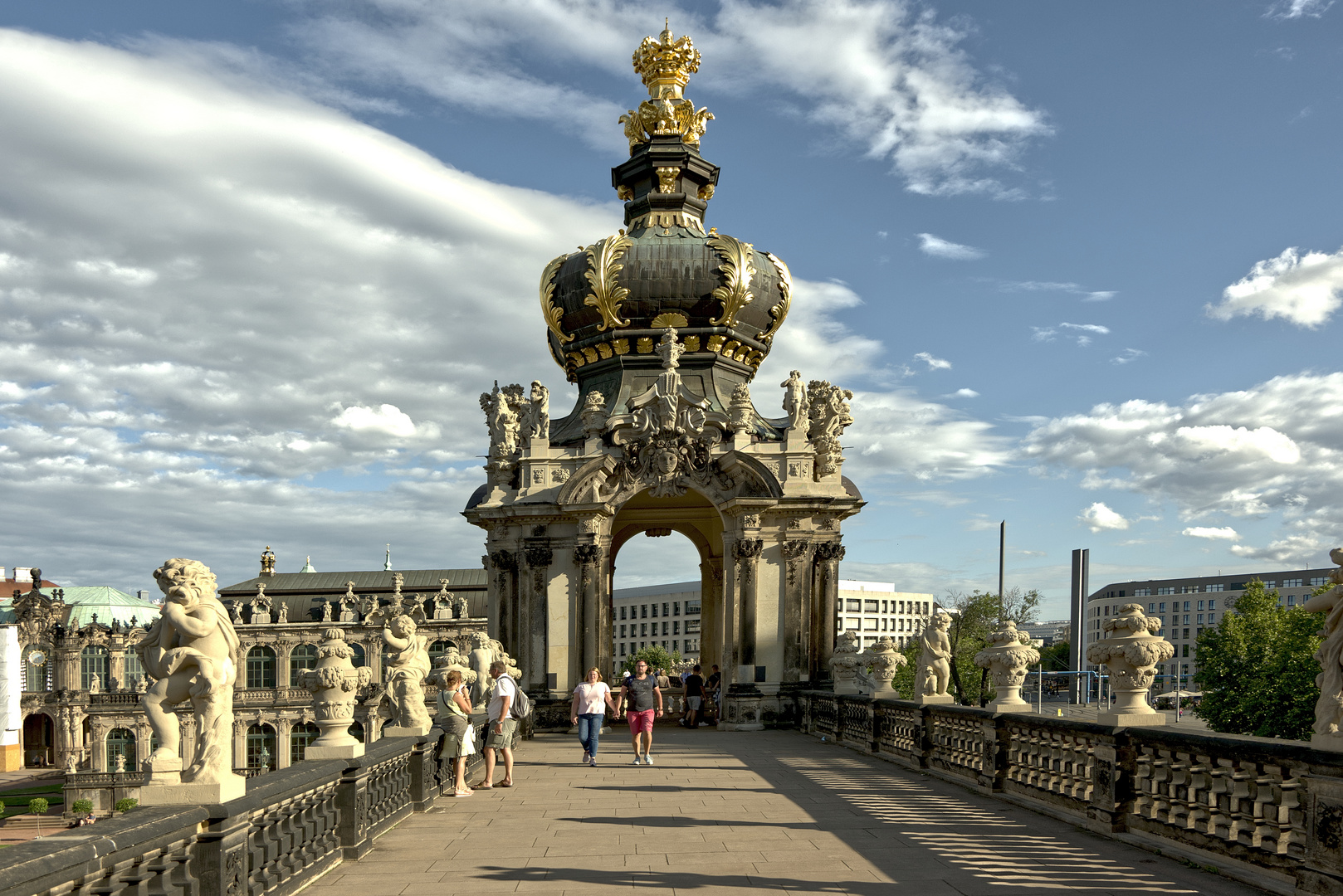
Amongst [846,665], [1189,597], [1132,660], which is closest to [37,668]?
[846,665]

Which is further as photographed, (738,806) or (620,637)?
(620,637)

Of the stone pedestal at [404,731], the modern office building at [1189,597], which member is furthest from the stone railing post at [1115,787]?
the modern office building at [1189,597]

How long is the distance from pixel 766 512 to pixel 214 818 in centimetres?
1983

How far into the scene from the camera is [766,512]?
1043 inches

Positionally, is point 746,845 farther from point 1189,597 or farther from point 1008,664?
point 1189,597

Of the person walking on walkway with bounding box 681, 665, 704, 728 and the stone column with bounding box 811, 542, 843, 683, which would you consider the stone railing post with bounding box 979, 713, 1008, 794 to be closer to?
the stone column with bounding box 811, 542, 843, 683

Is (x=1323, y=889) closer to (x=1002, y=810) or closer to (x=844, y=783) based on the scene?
(x=1002, y=810)

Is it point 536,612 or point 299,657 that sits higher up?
point 536,612

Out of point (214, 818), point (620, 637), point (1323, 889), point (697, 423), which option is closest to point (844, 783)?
point (1323, 889)

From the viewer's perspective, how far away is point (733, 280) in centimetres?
2948

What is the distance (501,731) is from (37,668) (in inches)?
3354

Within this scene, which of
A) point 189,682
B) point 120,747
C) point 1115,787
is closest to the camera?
point 189,682

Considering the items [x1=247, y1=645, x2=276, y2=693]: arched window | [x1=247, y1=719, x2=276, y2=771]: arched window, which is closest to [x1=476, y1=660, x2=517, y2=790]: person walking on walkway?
[x1=247, y1=719, x2=276, y2=771]: arched window

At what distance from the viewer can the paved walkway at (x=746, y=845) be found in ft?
30.0
